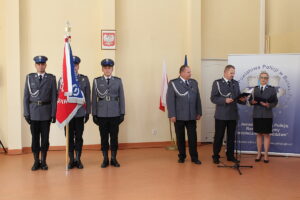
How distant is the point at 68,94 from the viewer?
5.04 metres

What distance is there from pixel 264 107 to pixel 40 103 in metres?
3.35

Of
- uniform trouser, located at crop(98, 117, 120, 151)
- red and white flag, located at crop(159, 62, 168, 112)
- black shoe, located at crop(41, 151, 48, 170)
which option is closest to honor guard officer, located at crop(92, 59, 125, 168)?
uniform trouser, located at crop(98, 117, 120, 151)

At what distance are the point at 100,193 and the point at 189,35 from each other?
4.16 m

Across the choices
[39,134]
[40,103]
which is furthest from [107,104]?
[39,134]

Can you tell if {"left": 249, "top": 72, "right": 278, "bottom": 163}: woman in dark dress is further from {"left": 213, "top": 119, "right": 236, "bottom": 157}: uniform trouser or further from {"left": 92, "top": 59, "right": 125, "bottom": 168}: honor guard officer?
{"left": 92, "top": 59, "right": 125, "bottom": 168}: honor guard officer

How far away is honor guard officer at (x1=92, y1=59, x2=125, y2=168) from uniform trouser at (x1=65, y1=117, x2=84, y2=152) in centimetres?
23

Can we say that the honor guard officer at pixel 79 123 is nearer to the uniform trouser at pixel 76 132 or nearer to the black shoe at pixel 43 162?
the uniform trouser at pixel 76 132

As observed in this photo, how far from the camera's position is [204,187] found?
175 inches

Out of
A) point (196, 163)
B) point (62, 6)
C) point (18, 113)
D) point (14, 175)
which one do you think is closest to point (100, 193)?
point (14, 175)

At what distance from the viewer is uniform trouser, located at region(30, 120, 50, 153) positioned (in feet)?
17.2

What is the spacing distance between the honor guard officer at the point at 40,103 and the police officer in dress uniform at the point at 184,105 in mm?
1749

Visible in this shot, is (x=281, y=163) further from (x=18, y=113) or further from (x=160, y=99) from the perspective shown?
(x=18, y=113)

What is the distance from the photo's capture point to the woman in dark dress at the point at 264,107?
5668mm

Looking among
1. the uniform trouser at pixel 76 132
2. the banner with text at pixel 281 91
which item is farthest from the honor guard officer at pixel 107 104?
the banner with text at pixel 281 91
